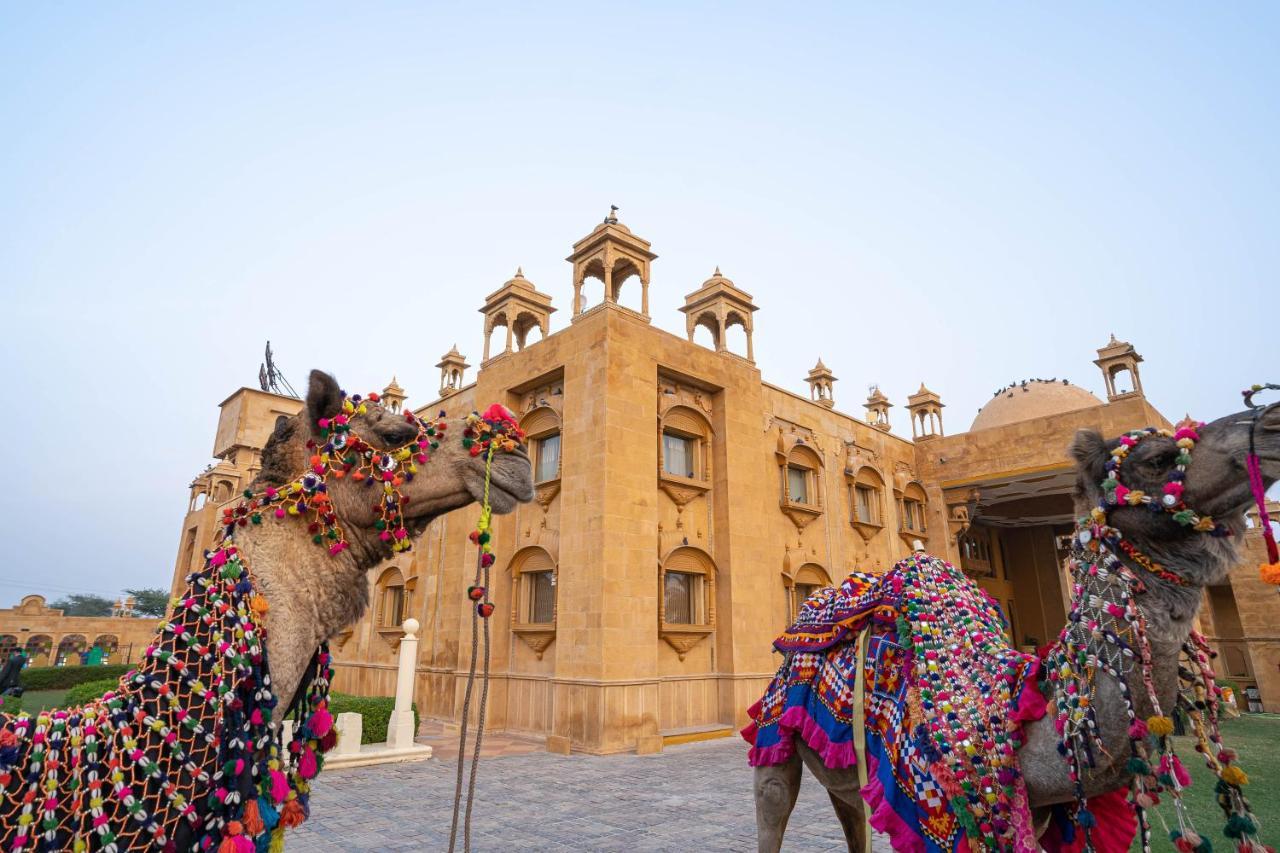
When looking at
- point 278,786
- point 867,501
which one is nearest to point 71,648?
point 867,501

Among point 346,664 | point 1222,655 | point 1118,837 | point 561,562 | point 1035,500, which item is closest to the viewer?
point 1118,837

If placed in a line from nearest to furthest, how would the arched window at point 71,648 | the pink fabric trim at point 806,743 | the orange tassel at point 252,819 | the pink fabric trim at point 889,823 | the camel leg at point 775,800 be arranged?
the orange tassel at point 252,819
the pink fabric trim at point 889,823
the pink fabric trim at point 806,743
the camel leg at point 775,800
the arched window at point 71,648

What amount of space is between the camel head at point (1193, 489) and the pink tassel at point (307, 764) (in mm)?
3169

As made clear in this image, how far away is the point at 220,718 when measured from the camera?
2.10 metres

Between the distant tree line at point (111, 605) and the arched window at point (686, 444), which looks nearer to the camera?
the arched window at point (686, 444)

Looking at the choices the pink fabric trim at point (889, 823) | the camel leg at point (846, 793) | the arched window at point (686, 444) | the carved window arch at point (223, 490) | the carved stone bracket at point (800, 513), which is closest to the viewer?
the pink fabric trim at point (889, 823)

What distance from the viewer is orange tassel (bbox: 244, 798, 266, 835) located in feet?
6.95

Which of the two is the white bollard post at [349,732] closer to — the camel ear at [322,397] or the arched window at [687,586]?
the arched window at [687,586]

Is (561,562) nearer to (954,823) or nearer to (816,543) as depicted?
(816,543)

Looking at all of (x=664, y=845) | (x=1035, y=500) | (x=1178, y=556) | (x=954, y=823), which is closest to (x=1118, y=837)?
(x=954, y=823)

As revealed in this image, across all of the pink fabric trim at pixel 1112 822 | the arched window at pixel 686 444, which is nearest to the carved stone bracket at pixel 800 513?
the arched window at pixel 686 444

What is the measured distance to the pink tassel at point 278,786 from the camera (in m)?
2.23

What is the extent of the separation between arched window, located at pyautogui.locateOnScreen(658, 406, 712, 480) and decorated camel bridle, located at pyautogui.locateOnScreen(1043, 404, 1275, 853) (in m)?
12.5

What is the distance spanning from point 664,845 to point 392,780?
5087mm
